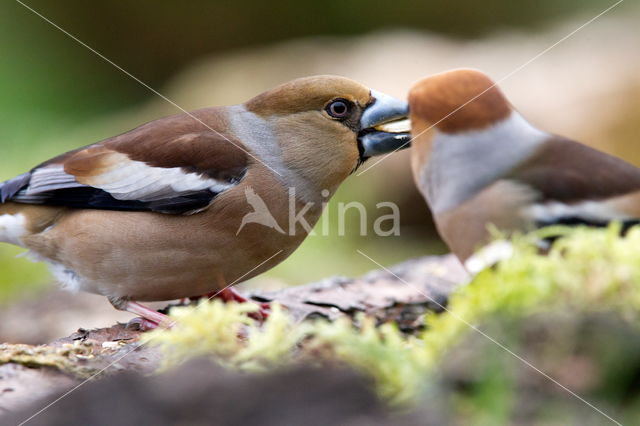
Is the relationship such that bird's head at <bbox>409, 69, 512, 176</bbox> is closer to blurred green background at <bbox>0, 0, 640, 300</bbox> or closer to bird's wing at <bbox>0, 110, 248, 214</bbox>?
bird's wing at <bbox>0, 110, 248, 214</bbox>

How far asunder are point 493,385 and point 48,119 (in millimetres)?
9906

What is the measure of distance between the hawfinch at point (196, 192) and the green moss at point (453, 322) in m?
1.54

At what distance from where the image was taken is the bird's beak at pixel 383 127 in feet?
12.9

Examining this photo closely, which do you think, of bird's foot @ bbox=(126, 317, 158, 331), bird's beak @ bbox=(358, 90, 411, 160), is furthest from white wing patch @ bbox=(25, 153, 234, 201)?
bird's beak @ bbox=(358, 90, 411, 160)

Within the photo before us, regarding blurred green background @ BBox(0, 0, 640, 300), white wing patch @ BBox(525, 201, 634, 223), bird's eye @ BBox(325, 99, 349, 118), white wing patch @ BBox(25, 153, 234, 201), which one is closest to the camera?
white wing patch @ BBox(525, 201, 634, 223)

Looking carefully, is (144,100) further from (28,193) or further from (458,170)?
(458,170)

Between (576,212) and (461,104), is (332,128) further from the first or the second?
(576,212)

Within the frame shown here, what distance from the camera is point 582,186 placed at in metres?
3.07

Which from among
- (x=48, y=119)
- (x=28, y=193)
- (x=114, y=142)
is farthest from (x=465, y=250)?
(x=48, y=119)

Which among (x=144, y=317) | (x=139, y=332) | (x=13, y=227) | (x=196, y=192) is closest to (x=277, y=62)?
(x=13, y=227)

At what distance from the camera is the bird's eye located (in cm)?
405

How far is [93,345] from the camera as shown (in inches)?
123

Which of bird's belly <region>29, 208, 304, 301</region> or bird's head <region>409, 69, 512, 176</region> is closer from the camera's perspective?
bird's head <region>409, 69, 512, 176</region>

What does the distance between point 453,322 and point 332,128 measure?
7.26ft
